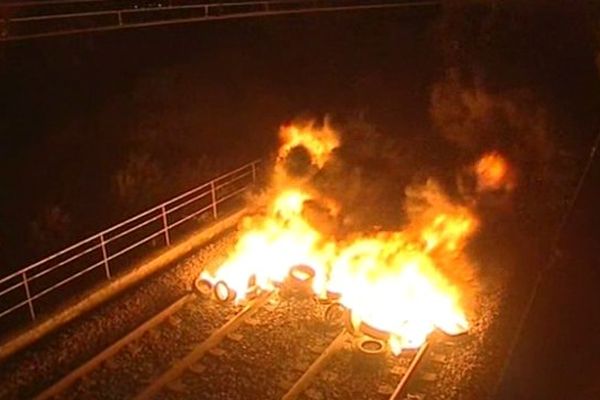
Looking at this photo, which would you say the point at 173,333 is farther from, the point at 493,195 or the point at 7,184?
the point at 493,195

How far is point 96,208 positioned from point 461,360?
8.43 meters

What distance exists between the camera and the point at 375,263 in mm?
11047

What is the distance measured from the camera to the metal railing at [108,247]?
10.2 metres

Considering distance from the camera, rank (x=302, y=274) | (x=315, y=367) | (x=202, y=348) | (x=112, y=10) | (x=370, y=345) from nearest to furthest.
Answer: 1. (x=315, y=367)
2. (x=202, y=348)
3. (x=370, y=345)
4. (x=302, y=274)
5. (x=112, y=10)

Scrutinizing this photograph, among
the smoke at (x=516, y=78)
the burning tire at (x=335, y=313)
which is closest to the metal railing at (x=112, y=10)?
the smoke at (x=516, y=78)

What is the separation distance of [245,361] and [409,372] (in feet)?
7.55

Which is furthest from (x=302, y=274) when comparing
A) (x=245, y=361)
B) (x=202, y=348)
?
(x=202, y=348)

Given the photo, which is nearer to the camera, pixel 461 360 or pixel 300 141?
pixel 461 360

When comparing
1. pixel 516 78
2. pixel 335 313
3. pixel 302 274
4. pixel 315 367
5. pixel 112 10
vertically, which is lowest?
pixel 335 313

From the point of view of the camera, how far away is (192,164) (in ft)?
52.4

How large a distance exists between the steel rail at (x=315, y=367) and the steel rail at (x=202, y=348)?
153 centimetres

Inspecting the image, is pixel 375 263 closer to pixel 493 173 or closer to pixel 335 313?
pixel 335 313

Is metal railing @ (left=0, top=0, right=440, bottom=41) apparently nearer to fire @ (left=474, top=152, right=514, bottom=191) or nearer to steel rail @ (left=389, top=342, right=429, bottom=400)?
fire @ (left=474, top=152, right=514, bottom=191)

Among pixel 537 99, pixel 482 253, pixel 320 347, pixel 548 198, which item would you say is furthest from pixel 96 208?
pixel 537 99
